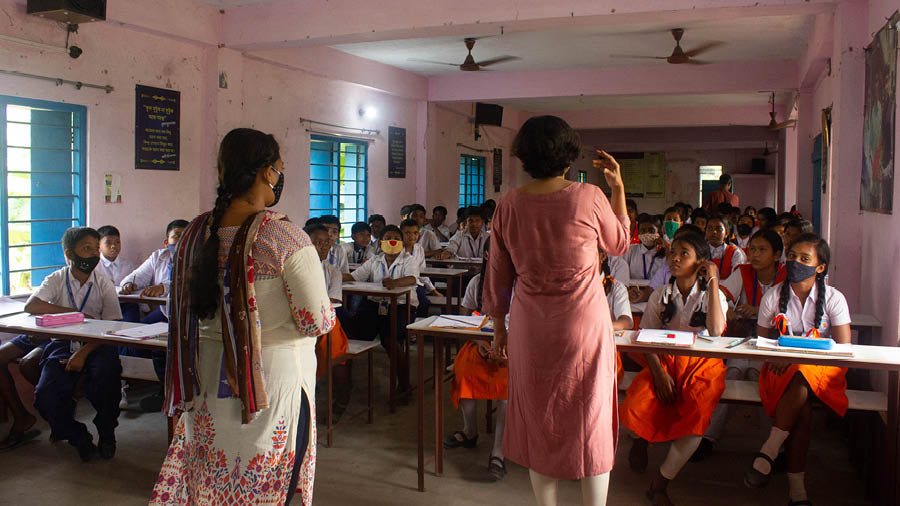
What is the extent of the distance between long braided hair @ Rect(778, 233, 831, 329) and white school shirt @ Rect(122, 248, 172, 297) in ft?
13.3

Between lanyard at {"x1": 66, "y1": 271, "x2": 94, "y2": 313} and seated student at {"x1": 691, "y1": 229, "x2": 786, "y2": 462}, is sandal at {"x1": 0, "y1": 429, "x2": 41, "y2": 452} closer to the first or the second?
lanyard at {"x1": 66, "y1": 271, "x2": 94, "y2": 313}

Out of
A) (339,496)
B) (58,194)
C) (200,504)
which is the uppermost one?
(58,194)

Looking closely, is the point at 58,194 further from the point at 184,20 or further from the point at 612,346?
the point at 612,346

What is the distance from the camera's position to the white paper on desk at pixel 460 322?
3.40 metres

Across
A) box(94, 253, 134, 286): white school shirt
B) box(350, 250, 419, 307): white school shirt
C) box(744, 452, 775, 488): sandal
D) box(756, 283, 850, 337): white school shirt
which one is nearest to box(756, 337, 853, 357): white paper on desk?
box(756, 283, 850, 337): white school shirt

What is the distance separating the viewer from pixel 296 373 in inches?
85.7

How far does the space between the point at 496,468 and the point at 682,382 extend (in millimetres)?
968

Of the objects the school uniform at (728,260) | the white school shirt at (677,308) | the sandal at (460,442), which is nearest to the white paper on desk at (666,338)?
the white school shirt at (677,308)

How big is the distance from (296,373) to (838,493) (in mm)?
2657

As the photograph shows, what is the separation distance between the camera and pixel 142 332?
3.52m

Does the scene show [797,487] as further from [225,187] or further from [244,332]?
[225,187]

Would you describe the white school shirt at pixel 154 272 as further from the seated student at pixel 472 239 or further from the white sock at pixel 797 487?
the white sock at pixel 797 487

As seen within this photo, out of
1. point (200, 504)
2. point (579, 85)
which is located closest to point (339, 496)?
point (200, 504)

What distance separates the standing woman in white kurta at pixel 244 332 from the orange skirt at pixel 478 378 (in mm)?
1529
